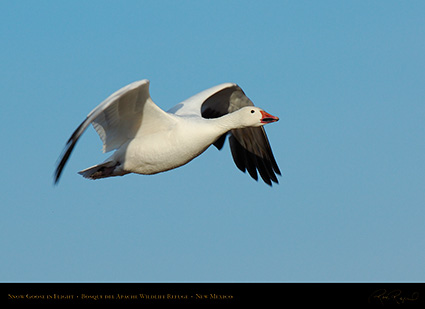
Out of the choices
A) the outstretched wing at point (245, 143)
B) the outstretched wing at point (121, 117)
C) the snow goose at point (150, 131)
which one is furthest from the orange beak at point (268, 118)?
the outstretched wing at point (245, 143)

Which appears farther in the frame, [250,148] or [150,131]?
[250,148]

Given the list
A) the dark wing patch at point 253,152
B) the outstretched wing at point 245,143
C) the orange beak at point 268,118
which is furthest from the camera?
the dark wing patch at point 253,152

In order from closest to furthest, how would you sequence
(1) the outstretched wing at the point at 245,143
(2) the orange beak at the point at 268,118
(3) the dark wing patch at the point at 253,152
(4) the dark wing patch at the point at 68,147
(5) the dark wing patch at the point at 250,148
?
1. (4) the dark wing patch at the point at 68,147
2. (2) the orange beak at the point at 268,118
3. (1) the outstretched wing at the point at 245,143
4. (5) the dark wing patch at the point at 250,148
5. (3) the dark wing patch at the point at 253,152

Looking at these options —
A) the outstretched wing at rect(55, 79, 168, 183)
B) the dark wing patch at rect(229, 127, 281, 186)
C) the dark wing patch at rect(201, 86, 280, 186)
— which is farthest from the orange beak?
the dark wing patch at rect(229, 127, 281, 186)

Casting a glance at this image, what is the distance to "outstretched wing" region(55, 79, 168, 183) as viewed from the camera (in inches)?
338

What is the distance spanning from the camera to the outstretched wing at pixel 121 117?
859cm

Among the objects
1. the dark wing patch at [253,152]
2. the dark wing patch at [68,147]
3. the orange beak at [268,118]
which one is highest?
the dark wing patch at [68,147]

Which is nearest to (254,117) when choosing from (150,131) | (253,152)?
(150,131)

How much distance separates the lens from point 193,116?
1020 cm

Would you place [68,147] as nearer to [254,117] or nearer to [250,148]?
[254,117]

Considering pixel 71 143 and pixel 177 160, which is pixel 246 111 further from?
pixel 71 143

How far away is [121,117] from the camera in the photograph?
962 centimetres

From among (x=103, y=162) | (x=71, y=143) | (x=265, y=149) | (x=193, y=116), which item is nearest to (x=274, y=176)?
(x=265, y=149)

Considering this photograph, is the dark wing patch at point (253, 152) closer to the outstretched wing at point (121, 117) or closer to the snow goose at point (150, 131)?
the snow goose at point (150, 131)
